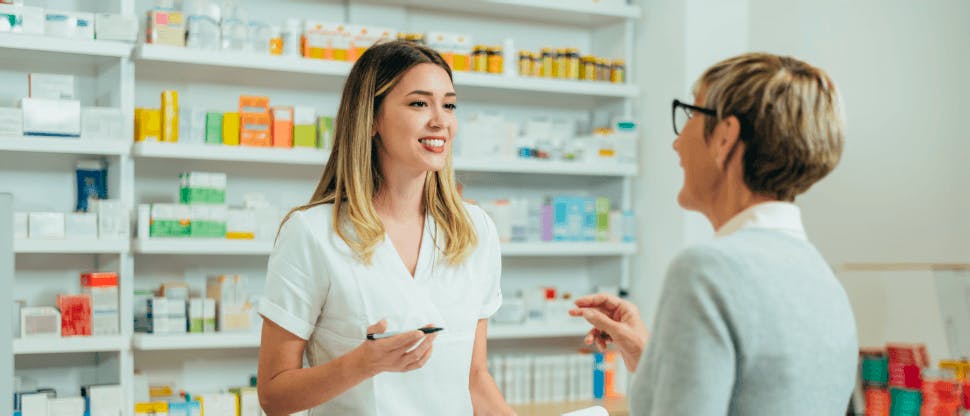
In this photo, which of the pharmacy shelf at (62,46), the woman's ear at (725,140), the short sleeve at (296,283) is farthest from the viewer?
the pharmacy shelf at (62,46)

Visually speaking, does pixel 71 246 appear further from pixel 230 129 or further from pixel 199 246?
pixel 230 129

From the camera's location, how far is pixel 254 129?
150 inches

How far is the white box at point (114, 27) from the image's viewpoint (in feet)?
11.7

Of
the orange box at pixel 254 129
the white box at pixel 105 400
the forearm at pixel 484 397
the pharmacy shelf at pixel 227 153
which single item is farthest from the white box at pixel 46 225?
the forearm at pixel 484 397

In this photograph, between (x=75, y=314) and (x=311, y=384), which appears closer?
(x=311, y=384)

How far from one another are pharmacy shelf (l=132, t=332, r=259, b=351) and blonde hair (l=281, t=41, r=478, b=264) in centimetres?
176

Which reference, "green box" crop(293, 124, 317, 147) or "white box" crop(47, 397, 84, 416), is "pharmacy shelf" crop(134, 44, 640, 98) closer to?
"green box" crop(293, 124, 317, 147)

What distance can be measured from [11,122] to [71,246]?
19.2 inches

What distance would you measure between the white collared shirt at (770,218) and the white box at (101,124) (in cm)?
288

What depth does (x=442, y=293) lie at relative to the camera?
210 cm

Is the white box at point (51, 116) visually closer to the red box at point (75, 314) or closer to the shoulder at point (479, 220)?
the red box at point (75, 314)

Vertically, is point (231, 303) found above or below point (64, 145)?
below

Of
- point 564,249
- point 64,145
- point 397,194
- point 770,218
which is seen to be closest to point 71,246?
point 64,145

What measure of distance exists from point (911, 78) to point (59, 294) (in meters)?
3.60
